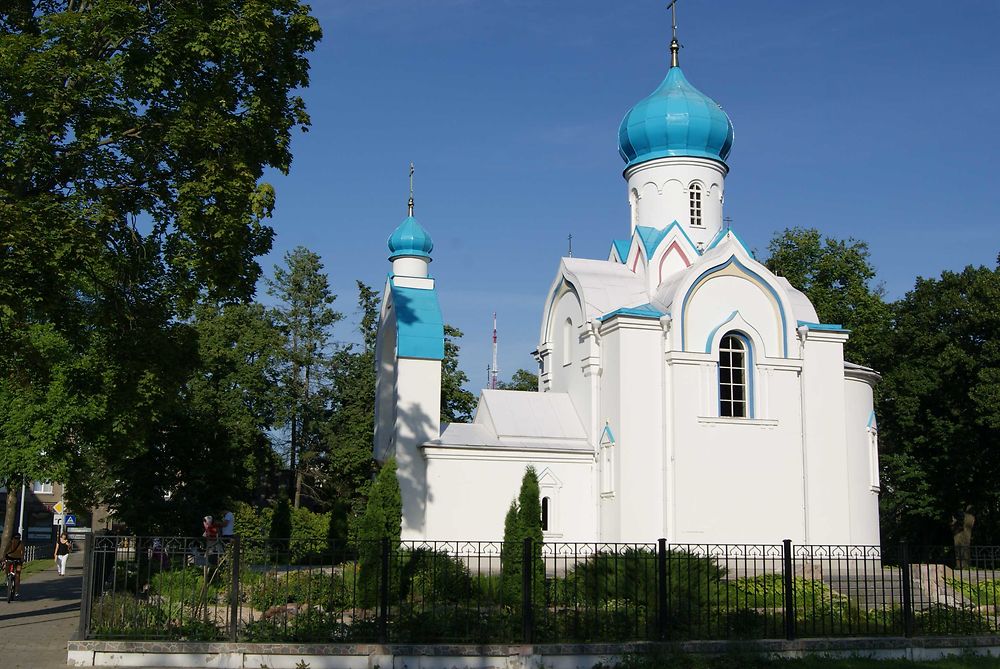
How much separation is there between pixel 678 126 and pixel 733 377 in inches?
278

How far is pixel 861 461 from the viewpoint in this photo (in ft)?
68.6

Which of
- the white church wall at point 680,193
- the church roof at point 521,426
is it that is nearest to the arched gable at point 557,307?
the church roof at point 521,426

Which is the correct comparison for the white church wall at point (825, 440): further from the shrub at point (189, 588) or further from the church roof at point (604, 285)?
the shrub at point (189, 588)

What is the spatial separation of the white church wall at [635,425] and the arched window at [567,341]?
2.15 m

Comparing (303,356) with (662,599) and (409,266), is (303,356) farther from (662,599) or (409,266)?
(662,599)

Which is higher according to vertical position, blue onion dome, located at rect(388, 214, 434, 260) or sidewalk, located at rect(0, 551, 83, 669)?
blue onion dome, located at rect(388, 214, 434, 260)

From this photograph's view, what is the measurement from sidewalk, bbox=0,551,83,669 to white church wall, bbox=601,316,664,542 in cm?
999

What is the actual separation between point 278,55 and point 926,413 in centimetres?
2349

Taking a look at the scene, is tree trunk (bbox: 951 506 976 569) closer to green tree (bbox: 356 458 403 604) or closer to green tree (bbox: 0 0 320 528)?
green tree (bbox: 356 458 403 604)

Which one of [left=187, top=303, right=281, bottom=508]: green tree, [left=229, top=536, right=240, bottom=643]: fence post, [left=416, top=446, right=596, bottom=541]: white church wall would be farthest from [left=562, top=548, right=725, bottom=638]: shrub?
[left=187, top=303, right=281, bottom=508]: green tree

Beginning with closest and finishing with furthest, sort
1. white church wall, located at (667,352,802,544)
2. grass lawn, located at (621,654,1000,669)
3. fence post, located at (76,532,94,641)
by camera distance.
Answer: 1. fence post, located at (76,532,94,641)
2. grass lawn, located at (621,654,1000,669)
3. white church wall, located at (667,352,802,544)

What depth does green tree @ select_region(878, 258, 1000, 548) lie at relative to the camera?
87.7ft

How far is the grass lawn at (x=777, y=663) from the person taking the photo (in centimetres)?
955

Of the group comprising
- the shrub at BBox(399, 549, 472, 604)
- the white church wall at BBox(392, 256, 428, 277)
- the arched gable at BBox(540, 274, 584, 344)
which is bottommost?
the shrub at BBox(399, 549, 472, 604)
